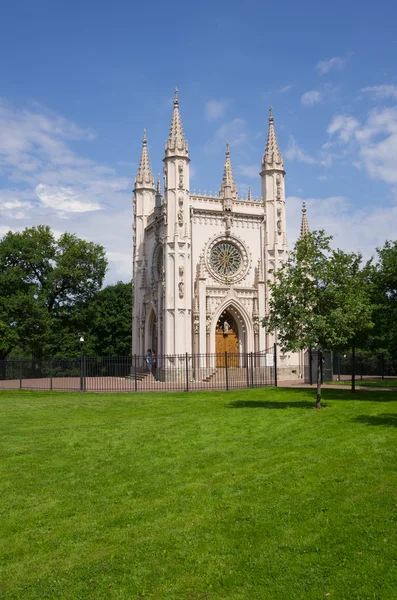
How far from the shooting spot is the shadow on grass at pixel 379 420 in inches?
577

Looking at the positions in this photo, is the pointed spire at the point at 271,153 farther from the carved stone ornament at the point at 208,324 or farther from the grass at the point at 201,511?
the grass at the point at 201,511

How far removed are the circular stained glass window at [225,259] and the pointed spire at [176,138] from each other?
7.07m

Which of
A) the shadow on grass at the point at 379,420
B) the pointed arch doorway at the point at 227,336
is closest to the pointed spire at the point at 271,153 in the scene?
the pointed arch doorway at the point at 227,336

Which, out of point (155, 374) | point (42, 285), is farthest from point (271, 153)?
point (42, 285)

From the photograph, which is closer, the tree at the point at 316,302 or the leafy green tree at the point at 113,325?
→ the tree at the point at 316,302

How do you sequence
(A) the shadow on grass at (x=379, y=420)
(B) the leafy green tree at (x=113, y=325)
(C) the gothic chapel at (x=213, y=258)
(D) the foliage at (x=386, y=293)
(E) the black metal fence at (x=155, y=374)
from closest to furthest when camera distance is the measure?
(A) the shadow on grass at (x=379, y=420), (D) the foliage at (x=386, y=293), (E) the black metal fence at (x=155, y=374), (C) the gothic chapel at (x=213, y=258), (B) the leafy green tree at (x=113, y=325)

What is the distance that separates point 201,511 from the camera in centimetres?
799

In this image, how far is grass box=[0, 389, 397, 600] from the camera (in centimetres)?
592

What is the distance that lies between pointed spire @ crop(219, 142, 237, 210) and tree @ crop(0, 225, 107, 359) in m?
15.2

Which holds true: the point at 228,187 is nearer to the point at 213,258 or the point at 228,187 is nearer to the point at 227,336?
the point at 213,258

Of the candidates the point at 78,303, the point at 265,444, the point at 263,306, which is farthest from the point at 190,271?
the point at 265,444

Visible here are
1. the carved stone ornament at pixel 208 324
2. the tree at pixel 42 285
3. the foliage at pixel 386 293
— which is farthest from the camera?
the tree at pixel 42 285

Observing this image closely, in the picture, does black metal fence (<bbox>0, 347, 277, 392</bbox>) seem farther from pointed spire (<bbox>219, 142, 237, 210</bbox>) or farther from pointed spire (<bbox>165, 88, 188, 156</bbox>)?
pointed spire (<bbox>165, 88, 188, 156</bbox>)

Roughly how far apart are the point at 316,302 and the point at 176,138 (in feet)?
76.9
